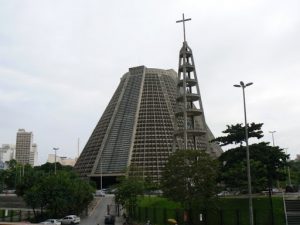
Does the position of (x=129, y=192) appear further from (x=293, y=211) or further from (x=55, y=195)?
(x=293, y=211)

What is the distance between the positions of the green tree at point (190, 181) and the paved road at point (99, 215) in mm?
13961

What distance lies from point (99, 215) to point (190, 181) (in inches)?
984

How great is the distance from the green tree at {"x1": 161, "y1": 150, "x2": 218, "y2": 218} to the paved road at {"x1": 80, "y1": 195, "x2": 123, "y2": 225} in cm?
1396

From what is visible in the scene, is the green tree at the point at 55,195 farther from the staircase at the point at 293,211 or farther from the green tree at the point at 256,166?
the staircase at the point at 293,211

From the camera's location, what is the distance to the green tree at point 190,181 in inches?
1658

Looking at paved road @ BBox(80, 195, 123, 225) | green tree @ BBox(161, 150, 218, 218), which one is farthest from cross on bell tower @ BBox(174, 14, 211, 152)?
green tree @ BBox(161, 150, 218, 218)

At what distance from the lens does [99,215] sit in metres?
62.8

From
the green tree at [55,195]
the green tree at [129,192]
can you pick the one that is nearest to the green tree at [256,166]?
the green tree at [129,192]

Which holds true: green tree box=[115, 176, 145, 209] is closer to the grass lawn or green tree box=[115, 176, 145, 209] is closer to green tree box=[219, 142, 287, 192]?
the grass lawn

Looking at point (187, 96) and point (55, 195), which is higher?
point (187, 96)

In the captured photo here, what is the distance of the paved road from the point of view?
55209 mm

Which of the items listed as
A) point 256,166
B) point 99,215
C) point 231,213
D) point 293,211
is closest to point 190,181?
point 231,213

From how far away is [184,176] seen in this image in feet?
140

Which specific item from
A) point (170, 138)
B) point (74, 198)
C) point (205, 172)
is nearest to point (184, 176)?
point (205, 172)
